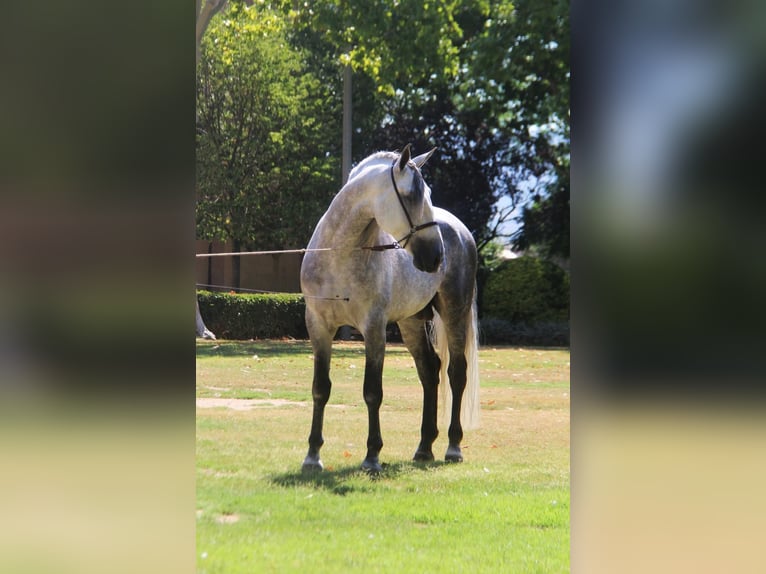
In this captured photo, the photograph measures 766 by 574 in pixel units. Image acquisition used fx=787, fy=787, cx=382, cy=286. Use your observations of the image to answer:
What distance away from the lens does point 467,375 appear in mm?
6504

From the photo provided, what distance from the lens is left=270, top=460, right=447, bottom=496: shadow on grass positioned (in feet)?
14.7

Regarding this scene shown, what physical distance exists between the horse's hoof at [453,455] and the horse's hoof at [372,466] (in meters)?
0.93

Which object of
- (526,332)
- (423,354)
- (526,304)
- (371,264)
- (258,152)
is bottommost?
(526,332)

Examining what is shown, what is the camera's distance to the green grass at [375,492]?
10.0 ft

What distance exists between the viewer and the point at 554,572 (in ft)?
10.5

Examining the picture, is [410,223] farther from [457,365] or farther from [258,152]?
[258,152]

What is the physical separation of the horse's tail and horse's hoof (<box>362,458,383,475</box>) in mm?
1342

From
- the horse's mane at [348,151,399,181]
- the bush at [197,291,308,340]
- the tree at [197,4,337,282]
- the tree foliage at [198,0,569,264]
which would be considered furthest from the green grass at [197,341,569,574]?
the tree at [197,4,337,282]

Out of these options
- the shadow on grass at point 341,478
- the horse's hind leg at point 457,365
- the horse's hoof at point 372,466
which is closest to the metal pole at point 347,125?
the horse's hind leg at point 457,365

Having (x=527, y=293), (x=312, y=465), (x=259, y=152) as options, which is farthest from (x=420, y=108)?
(x=312, y=465)

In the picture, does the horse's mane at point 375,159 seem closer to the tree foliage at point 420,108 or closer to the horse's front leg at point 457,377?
Answer: the horse's front leg at point 457,377

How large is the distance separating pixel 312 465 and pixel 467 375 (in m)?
1.96
